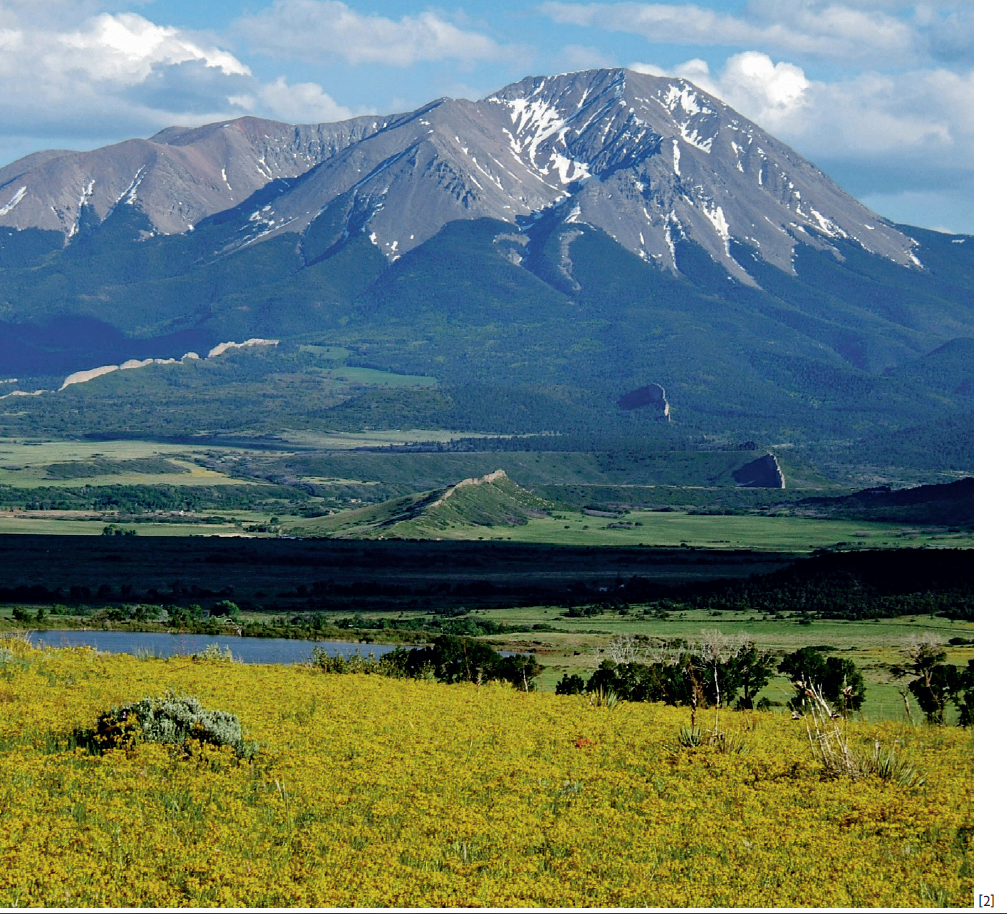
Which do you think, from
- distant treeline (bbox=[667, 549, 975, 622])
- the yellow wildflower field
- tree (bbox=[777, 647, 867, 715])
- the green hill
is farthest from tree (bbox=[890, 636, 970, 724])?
the green hill

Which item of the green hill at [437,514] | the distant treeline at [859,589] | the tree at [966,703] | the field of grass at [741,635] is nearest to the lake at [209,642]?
the field of grass at [741,635]

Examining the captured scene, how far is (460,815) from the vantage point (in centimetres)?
1816

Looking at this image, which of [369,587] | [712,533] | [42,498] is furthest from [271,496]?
[369,587]

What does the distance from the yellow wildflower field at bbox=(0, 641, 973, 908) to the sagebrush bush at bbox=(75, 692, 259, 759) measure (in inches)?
13.6

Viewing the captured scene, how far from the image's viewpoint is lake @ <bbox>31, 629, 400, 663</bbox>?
170ft

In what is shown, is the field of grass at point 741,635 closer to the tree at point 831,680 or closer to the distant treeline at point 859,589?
the tree at point 831,680

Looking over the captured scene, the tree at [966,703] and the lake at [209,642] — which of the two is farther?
the lake at [209,642]

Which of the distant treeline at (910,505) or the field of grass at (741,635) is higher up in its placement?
the distant treeline at (910,505)

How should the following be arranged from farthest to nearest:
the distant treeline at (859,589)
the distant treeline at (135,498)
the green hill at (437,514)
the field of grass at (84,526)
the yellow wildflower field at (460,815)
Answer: the distant treeline at (135,498) < the green hill at (437,514) < the field of grass at (84,526) < the distant treeline at (859,589) < the yellow wildflower field at (460,815)

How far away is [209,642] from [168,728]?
116 feet

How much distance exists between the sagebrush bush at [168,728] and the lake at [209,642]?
27973 millimetres

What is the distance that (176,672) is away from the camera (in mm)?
29500

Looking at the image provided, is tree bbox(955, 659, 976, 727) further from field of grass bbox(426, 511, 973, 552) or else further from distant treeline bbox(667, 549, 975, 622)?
field of grass bbox(426, 511, 973, 552)

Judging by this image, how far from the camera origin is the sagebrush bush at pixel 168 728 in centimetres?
2120
